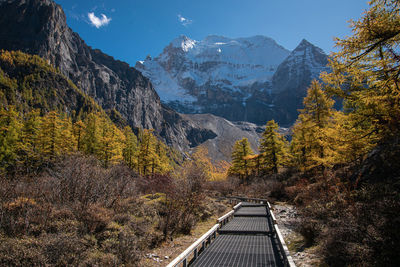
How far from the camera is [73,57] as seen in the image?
12681 centimetres

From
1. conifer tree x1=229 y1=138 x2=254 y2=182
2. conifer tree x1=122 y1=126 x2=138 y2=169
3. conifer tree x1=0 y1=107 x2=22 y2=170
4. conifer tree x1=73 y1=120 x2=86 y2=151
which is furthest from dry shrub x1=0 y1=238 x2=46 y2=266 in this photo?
conifer tree x1=229 y1=138 x2=254 y2=182

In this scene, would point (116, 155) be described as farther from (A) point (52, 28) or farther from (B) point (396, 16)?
(A) point (52, 28)

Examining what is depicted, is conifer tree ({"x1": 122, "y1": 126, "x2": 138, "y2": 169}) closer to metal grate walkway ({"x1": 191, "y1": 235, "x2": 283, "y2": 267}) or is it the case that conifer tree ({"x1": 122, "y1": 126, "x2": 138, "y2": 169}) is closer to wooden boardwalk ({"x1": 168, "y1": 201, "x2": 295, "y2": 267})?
wooden boardwalk ({"x1": 168, "y1": 201, "x2": 295, "y2": 267})

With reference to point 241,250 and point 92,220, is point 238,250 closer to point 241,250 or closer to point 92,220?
point 241,250

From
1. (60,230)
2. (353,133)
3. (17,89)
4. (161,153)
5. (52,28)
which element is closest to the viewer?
(60,230)

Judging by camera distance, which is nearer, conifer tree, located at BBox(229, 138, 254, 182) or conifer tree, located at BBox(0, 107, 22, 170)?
conifer tree, located at BBox(0, 107, 22, 170)

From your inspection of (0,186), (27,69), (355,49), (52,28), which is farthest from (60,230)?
(52,28)

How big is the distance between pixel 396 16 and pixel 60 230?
11.3 metres

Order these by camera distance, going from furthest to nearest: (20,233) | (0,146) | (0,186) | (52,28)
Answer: (52,28)
(0,146)
(0,186)
(20,233)

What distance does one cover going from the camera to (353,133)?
10312 mm

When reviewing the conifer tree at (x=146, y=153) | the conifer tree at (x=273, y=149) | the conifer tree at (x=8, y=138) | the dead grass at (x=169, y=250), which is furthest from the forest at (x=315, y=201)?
the conifer tree at (x=8, y=138)

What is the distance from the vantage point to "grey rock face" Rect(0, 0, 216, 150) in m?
112

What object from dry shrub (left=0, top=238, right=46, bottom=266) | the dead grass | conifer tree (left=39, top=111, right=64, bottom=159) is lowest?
the dead grass

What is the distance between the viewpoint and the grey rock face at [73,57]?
4400 inches
